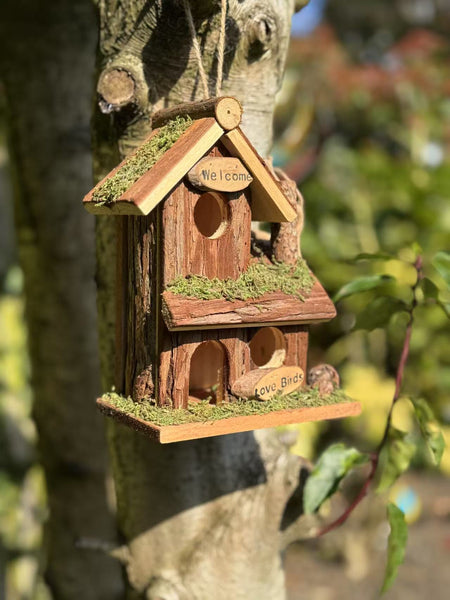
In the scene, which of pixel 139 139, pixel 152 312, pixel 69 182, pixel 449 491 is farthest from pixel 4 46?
pixel 449 491

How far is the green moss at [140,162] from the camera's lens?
143cm

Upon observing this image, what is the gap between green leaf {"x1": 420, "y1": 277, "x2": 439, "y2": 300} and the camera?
68.8 inches

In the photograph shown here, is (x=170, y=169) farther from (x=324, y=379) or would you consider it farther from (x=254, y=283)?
(x=324, y=379)

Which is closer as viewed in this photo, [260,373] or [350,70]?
[260,373]

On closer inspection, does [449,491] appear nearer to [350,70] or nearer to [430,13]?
[350,70]

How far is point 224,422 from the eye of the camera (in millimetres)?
1396

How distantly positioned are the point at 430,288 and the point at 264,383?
0.53 metres

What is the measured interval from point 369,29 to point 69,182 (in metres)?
12.9

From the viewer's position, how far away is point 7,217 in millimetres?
5176

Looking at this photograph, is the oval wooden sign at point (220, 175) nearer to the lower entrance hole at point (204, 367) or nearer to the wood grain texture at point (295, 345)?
the wood grain texture at point (295, 345)

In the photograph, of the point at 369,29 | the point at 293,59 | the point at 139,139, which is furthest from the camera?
the point at 369,29

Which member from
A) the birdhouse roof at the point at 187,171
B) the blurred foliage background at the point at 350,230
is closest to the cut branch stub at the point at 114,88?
the birdhouse roof at the point at 187,171

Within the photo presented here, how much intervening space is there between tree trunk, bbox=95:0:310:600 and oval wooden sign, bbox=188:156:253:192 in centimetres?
17

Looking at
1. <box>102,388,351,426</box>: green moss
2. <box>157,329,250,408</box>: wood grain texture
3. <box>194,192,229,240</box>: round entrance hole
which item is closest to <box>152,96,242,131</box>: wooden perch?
<box>194,192,229,240</box>: round entrance hole
